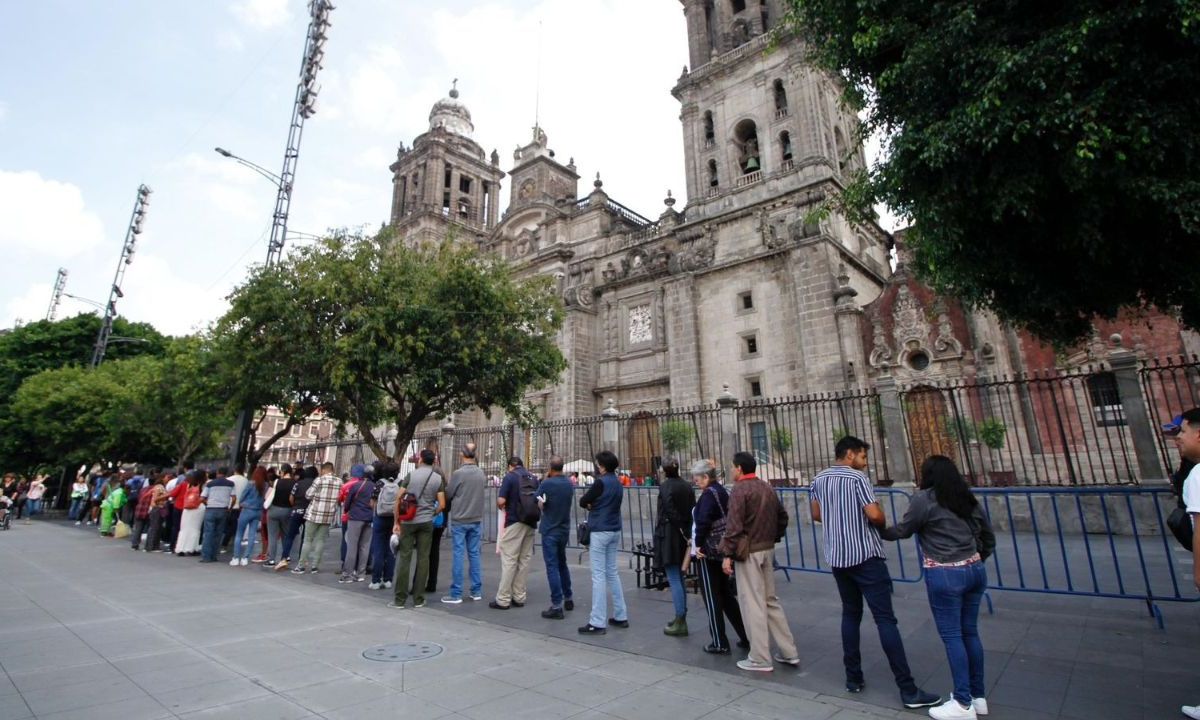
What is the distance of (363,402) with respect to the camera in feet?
50.7

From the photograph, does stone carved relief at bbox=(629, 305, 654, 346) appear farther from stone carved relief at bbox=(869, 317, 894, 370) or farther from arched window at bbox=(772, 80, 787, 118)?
arched window at bbox=(772, 80, 787, 118)

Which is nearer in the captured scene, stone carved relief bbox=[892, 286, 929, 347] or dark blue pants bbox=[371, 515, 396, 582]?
dark blue pants bbox=[371, 515, 396, 582]

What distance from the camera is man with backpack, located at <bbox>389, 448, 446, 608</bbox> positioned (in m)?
7.25

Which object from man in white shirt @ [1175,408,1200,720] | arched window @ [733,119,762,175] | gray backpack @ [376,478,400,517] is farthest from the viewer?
arched window @ [733,119,762,175]

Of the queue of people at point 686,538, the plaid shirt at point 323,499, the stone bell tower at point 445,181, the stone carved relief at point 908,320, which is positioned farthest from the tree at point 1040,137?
the stone bell tower at point 445,181

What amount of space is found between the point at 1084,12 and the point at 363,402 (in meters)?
15.5

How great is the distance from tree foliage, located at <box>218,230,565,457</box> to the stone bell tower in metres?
27.0

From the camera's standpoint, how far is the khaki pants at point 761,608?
4.62 meters

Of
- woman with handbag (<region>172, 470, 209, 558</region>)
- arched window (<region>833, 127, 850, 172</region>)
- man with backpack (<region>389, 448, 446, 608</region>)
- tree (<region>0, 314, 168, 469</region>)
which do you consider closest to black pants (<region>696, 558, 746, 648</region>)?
man with backpack (<region>389, 448, 446, 608</region>)

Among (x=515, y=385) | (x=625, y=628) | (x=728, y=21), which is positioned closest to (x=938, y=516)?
(x=625, y=628)

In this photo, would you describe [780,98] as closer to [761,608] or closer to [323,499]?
[323,499]

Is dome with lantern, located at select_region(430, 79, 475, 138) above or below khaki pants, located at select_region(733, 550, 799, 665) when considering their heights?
above

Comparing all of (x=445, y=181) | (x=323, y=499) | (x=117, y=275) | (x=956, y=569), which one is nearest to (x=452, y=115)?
(x=445, y=181)

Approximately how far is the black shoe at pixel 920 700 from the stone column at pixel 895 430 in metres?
9.35
